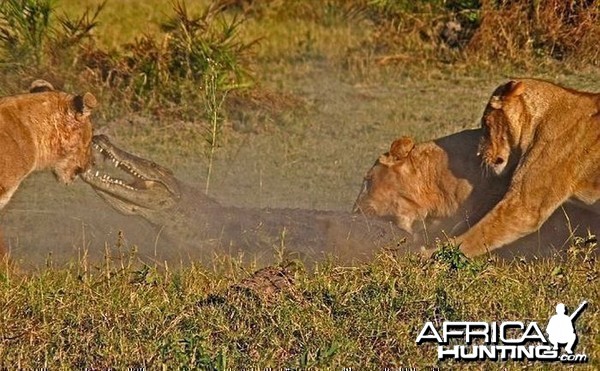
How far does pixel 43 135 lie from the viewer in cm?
774

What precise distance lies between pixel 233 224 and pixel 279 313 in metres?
1.67

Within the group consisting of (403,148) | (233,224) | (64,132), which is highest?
(64,132)

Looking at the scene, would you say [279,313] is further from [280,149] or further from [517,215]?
[280,149]

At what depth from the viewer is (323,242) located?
7.31 metres

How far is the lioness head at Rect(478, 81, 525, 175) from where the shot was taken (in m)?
7.44

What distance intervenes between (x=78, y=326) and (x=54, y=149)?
2254 millimetres

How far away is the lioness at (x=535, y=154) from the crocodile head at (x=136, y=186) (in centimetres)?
162

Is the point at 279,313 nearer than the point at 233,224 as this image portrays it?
Yes

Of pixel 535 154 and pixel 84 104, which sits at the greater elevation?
pixel 84 104

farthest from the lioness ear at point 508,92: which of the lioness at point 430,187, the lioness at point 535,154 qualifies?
the lioness at point 430,187

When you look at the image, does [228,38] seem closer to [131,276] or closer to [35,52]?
[35,52]

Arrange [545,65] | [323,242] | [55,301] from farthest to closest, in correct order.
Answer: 1. [545,65]
2. [323,242]
3. [55,301]

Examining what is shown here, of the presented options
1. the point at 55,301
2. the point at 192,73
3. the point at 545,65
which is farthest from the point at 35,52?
the point at 55,301

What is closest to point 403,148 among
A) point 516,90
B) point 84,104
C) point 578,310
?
point 516,90
